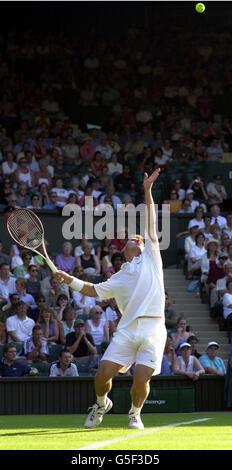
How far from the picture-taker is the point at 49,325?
1678cm

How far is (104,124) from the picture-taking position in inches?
1051

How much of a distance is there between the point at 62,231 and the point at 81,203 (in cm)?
78

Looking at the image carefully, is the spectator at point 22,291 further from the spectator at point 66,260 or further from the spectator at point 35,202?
the spectator at point 35,202

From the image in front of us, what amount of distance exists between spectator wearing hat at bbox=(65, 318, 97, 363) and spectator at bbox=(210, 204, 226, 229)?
575cm

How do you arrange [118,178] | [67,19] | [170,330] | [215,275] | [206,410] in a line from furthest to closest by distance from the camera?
[67,19] < [118,178] < [215,275] < [170,330] < [206,410]

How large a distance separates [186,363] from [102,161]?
8.13 meters

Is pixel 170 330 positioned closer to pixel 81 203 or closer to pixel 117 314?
pixel 117 314

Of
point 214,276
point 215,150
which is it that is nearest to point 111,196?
point 214,276

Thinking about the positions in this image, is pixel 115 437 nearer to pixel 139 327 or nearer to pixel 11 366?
pixel 139 327

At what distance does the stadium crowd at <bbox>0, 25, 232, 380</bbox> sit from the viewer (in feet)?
54.6

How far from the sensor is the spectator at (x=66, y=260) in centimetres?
1877

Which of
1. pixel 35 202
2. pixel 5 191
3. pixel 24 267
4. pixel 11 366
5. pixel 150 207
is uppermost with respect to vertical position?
pixel 150 207

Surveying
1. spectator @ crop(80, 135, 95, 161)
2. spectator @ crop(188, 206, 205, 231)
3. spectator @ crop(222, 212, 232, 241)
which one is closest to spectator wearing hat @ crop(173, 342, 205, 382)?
spectator @ crop(222, 212, 232, 241)

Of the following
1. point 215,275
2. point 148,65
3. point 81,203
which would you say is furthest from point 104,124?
point 215,275
